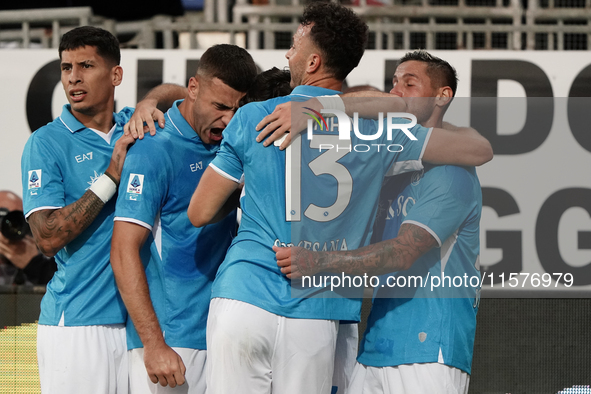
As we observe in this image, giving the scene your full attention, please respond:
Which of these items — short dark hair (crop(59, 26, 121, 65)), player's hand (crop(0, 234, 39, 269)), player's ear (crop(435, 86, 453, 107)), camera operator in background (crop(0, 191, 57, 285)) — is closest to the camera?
player's ear (crop(435, 86, 453, 107))

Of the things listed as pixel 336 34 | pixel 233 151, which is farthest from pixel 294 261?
pixel 336 34

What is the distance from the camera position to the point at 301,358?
211cm

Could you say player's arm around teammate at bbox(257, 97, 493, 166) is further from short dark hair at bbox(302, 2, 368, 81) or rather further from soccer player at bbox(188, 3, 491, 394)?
short dark hair at bbox(302, 2, 368, 81)

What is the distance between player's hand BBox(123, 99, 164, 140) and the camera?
8.36 ft

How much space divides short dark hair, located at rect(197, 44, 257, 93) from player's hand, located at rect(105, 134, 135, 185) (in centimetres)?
40

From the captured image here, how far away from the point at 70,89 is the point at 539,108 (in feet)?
10.5

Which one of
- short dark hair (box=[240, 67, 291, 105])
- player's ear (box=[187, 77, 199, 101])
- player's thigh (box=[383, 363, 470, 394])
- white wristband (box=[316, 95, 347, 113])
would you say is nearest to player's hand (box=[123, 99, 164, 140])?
player's ear (box=[187, 77, 199, 101])

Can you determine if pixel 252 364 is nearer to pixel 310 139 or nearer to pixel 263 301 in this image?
pixel 263 301

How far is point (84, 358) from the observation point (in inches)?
101

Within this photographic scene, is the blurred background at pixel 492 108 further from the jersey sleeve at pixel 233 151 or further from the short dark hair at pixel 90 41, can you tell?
the short dark hair at pixel 90 41

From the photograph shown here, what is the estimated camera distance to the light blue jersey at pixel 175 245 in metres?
2.50

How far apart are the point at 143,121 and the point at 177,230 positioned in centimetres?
49

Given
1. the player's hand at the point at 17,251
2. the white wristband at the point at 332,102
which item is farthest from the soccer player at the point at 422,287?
the player's hand at the point at 17,251

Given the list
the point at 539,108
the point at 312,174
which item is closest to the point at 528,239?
the point at 539,108
